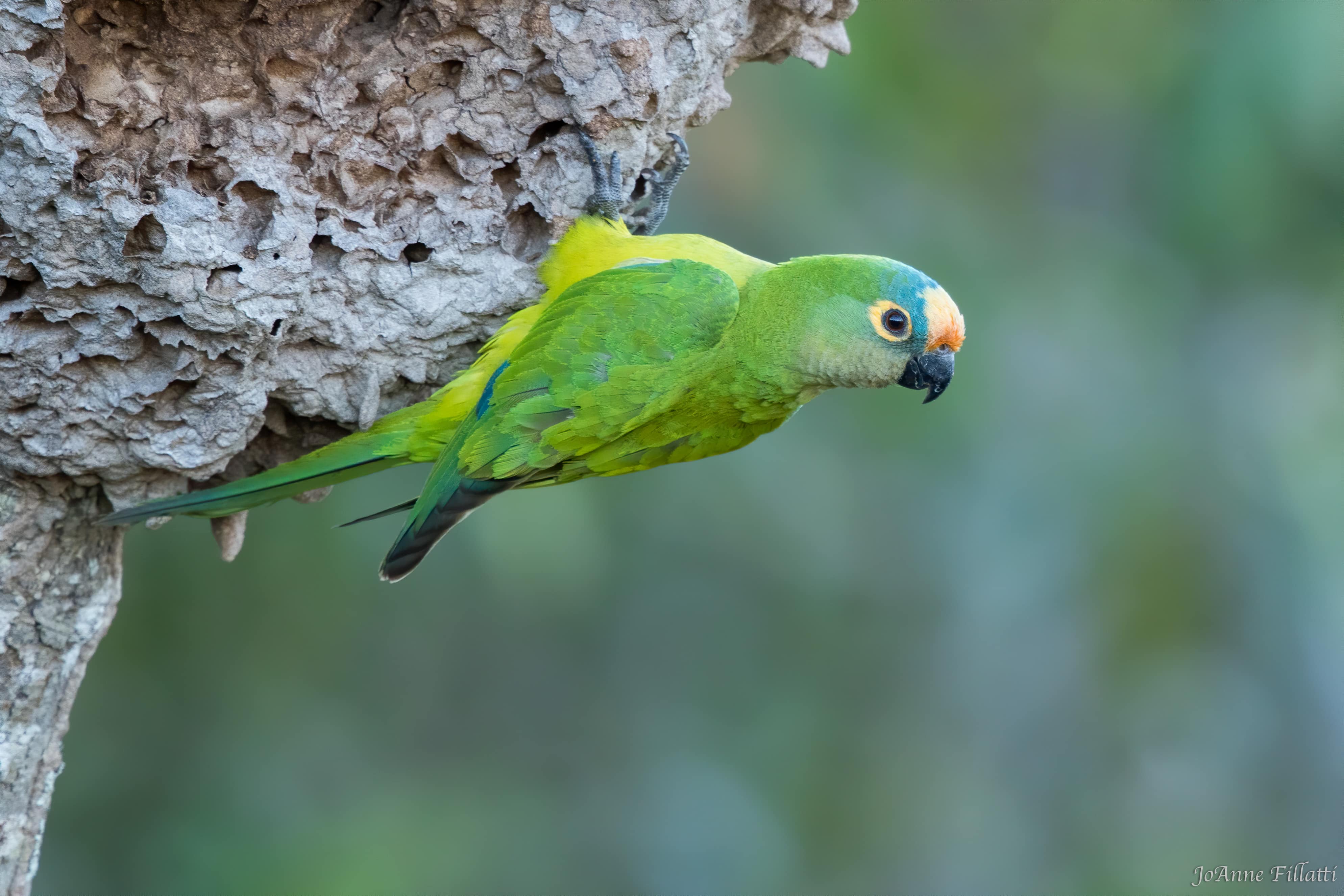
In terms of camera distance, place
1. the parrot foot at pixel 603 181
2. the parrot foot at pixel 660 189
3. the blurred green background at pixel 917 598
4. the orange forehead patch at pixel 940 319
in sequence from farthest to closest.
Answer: the blurred green background at pixel 917 598, the parrot foot at pixel 660 189, the parrot foot at pixel 603 181, the orange forehead patch at pixel 940 319

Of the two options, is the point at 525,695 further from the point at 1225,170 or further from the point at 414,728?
the point at 1225,170

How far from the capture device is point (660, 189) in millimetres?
2846

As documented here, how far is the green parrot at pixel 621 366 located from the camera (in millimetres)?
2416

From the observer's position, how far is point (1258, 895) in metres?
6.06

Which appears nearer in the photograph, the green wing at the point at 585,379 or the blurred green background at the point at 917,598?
the green wing at the point at 585,379

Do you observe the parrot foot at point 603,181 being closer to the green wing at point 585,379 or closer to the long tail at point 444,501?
the green wing at point 585,379

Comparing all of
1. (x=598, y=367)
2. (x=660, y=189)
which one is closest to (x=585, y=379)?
(x=598, y=367)

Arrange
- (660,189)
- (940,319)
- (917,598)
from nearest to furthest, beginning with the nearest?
(940,319)
(660,189)
(917,598)

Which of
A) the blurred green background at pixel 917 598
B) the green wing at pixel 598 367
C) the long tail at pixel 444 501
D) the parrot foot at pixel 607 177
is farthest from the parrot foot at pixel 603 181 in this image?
the blurred green background at pixel 917 598

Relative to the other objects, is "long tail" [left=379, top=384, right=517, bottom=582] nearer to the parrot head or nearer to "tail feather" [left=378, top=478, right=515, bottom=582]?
"tail feather" [left=378, top=478, right=515, bottom=582]
